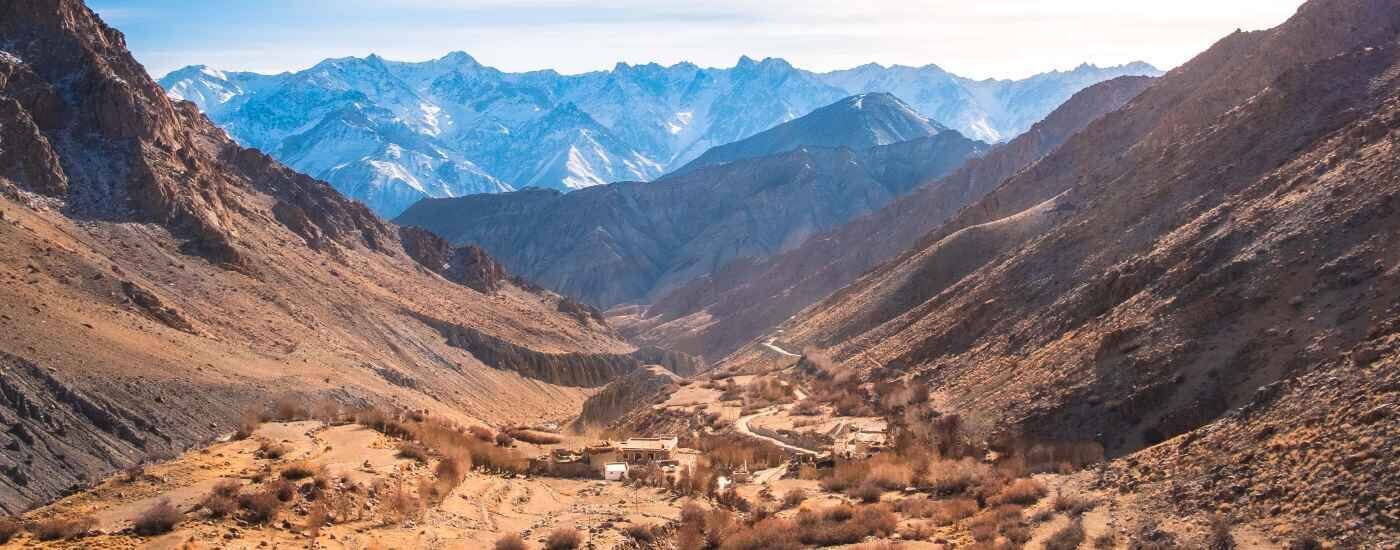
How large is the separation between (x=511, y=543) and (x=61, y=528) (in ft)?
23.8

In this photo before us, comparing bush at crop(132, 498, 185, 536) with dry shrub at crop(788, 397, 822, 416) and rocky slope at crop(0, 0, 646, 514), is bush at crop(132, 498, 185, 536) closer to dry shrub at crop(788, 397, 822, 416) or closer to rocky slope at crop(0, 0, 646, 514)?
rocky slope at crop(0, 0, 646, 514)

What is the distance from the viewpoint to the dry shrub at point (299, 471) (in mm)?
21750

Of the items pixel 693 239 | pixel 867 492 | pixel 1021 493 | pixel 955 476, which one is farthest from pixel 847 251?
pixel 1021 493

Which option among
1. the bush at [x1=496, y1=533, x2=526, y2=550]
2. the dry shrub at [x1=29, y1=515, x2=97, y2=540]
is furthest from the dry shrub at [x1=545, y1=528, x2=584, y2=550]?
the dry shrub at [x1=29, y1=515, x2=97, y2=540]

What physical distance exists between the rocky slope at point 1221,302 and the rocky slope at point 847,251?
4312 cm

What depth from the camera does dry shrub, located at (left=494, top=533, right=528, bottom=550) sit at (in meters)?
20.7

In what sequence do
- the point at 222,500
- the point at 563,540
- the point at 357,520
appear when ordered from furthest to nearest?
the point at 563,540
the point at 357,520
the point at 222,500

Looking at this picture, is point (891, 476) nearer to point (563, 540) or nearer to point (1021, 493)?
point (1021, 493)

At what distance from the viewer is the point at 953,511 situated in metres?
24.6

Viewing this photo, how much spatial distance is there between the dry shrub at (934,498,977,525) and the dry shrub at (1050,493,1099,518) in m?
1.71

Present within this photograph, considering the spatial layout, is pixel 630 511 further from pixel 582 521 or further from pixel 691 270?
pixel 691 270

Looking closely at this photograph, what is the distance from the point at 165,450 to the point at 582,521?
62.1 feet

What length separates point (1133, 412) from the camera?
96.0ft

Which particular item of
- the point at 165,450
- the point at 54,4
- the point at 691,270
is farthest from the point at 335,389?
the point at 691,270
